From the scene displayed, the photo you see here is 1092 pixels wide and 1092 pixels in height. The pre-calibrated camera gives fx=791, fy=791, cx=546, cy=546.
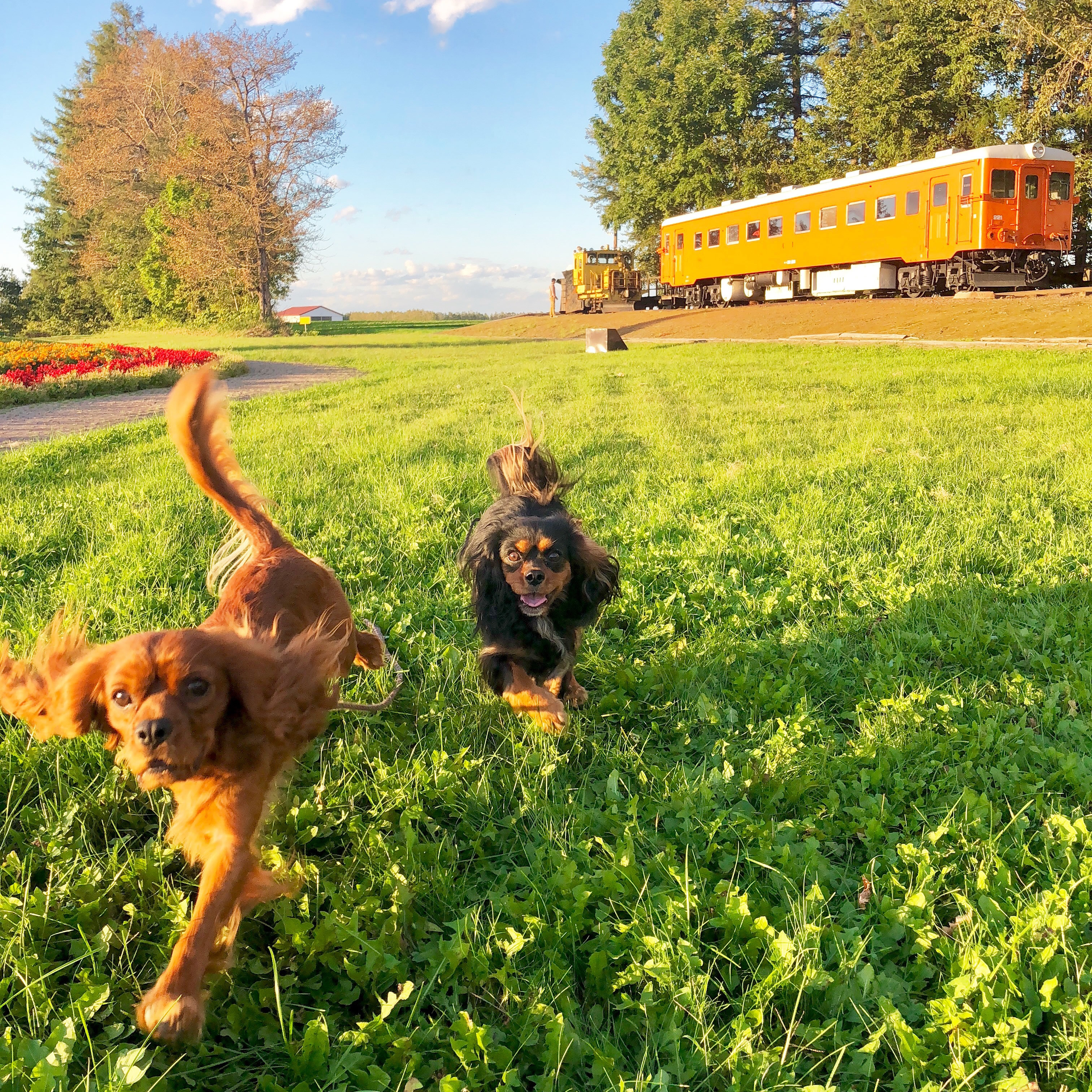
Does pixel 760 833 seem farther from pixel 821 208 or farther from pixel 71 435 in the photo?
pixel 821 208

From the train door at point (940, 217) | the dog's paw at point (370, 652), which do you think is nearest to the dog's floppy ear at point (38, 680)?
the dog's paw at point (370, 652)

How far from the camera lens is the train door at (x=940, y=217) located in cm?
2123

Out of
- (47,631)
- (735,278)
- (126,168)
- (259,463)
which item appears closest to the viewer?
(47,631)

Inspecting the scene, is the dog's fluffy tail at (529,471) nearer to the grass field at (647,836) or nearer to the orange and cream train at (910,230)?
the grass field at (647,836)

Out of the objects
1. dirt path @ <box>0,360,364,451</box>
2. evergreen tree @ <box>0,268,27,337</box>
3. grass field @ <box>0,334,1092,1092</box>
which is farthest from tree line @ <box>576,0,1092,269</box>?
evergreen tree @ <box>0,268,27,337</box>

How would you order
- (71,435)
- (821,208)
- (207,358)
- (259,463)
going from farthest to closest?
1. (821,208)
2. (207,358)
3. (71,435)
4. (259,463)

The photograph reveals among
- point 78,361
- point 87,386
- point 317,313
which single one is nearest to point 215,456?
point 87,386

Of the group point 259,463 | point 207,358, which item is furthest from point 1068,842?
point 207,358

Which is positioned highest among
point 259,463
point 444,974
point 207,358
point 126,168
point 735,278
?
point 126,168

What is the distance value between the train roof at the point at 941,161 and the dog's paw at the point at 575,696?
22724 millimetres

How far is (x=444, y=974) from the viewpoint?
185cm

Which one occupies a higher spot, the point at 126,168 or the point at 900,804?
the point at 126,168

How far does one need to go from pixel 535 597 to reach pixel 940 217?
76.5 ft

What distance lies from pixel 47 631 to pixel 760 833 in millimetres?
2057
